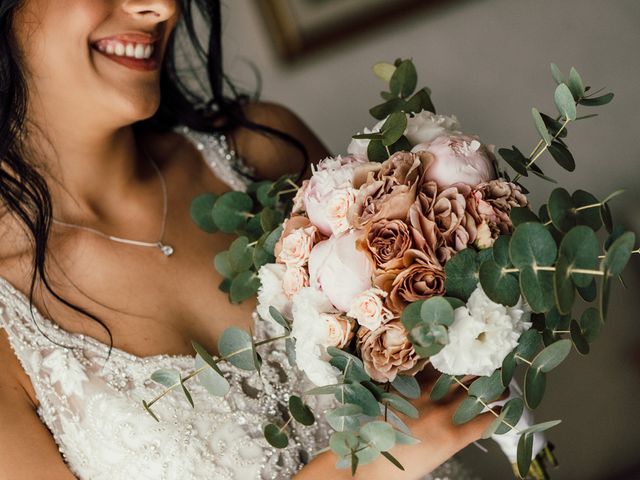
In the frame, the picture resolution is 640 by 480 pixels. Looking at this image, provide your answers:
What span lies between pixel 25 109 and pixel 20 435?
23.9 inches

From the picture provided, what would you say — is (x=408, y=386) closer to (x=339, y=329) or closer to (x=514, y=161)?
(x=339, y=329)

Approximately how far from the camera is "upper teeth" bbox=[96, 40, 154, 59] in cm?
142

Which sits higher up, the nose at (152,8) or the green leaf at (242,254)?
the nose at (152,8)

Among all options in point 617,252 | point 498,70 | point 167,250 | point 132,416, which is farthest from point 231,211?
point 498,70

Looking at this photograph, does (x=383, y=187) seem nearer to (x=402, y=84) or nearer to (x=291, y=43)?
(x=402, y=84)

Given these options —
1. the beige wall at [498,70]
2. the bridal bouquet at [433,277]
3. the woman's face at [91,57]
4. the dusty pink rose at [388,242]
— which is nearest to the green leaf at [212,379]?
the bridal bouquet at [433,277]

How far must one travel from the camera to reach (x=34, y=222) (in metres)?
1.47

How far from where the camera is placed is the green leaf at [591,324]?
3.23 ft

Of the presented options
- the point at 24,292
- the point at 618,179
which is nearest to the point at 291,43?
the point at 618,179

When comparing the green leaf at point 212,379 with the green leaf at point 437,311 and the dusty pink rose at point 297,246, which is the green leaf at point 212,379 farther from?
the green leaf at point 437,311

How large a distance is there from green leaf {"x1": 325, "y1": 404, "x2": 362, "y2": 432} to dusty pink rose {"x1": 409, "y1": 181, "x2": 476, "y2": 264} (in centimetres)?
23

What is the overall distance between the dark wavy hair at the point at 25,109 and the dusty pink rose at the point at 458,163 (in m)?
0.72

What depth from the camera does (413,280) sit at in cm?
96

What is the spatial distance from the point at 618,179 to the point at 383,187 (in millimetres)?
1792
